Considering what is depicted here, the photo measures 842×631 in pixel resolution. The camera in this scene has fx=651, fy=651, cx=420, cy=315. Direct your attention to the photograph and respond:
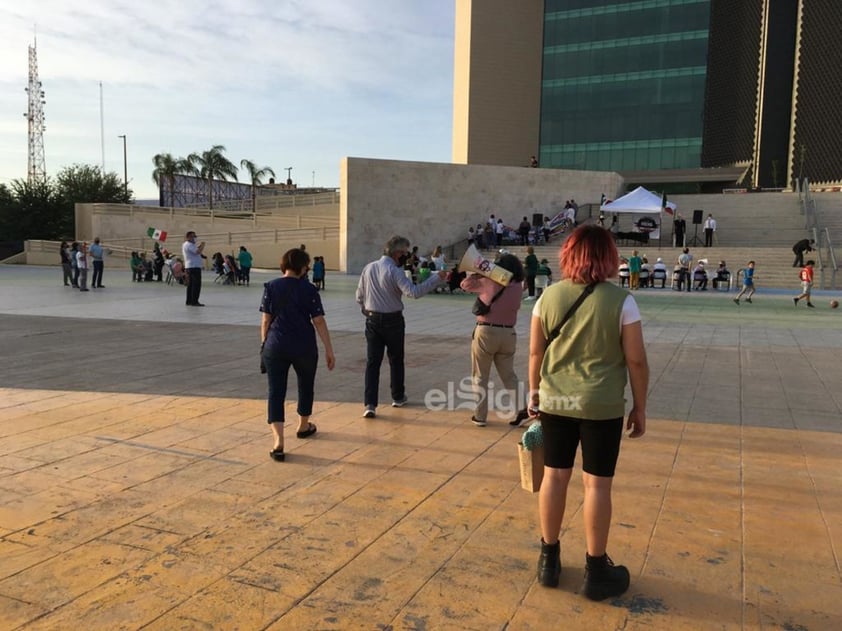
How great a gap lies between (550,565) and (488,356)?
2.84m

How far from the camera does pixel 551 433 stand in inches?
115

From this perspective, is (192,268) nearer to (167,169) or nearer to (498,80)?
(167,169)

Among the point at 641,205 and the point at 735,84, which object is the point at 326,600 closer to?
the point at 641,205

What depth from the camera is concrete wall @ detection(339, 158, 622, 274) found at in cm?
3172

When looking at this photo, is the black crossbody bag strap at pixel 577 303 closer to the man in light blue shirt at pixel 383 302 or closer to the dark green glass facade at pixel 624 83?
the man in light blue shirt at pixel 383 302

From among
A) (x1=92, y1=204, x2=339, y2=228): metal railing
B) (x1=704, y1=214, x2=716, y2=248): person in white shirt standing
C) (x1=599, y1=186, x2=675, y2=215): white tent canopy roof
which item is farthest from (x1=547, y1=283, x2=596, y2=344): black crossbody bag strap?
(x1=92, y1=204, x2=339, y2=228): metal railing

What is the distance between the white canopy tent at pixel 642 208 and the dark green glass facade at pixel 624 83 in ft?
83.8

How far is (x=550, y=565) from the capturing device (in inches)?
117

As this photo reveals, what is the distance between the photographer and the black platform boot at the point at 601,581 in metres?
2.85

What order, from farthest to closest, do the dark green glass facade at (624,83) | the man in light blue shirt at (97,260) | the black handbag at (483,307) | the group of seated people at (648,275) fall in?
the dark green glass facade at (624,83), the group of seated people at (648,275), the man in light blue shirt at (97,260), the black handbag at (483,307)

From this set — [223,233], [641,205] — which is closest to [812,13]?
[641,205]

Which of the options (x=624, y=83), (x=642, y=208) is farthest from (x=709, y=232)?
(x=624, y=83)

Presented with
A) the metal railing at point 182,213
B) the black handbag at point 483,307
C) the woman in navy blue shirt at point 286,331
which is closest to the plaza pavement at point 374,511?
the woman in navy blue shirt at point 286,331

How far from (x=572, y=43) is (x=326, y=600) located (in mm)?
58233
